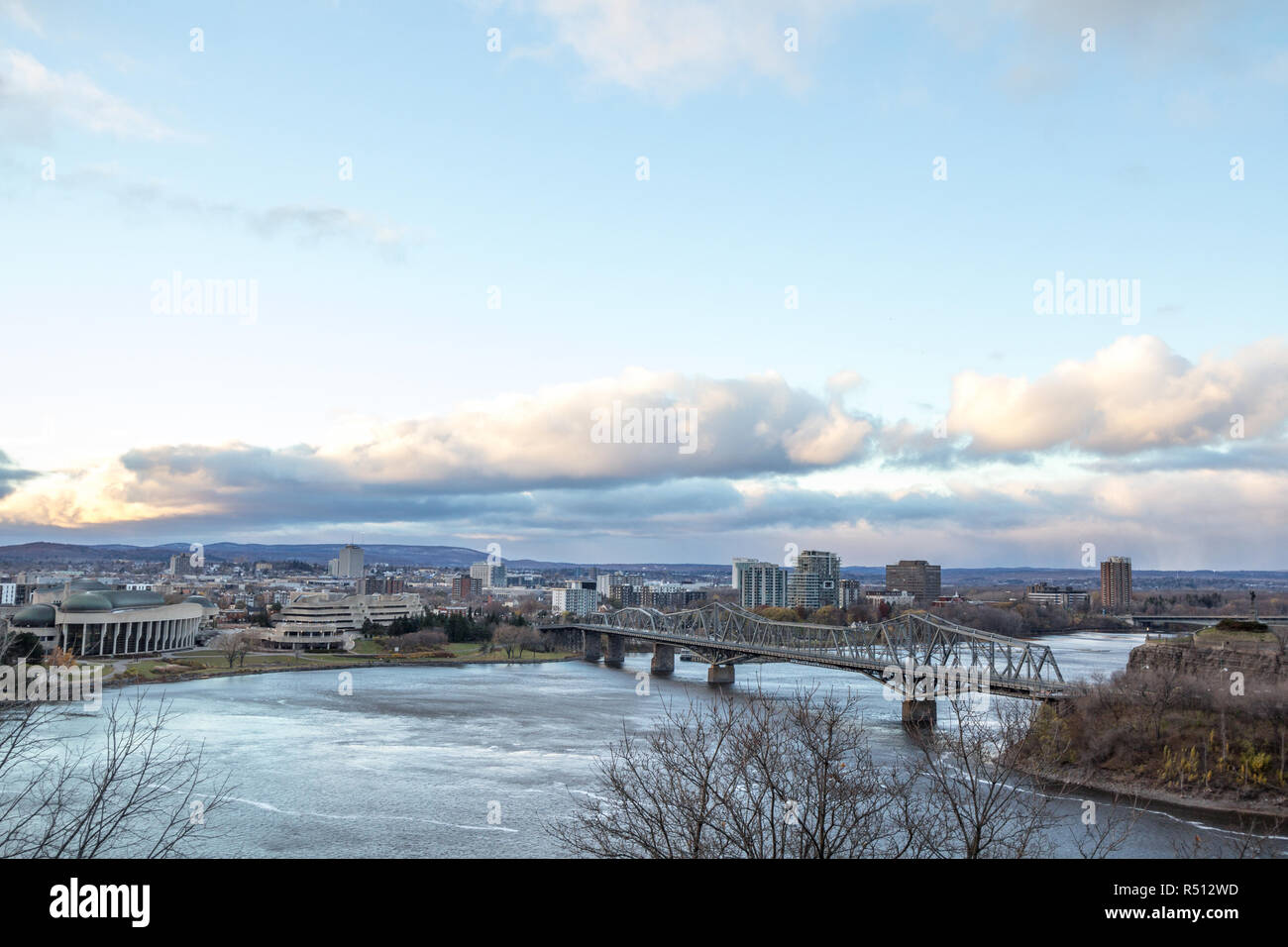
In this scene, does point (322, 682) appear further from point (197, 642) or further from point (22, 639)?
point (197, 642)

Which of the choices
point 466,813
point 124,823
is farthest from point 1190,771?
point 124,823

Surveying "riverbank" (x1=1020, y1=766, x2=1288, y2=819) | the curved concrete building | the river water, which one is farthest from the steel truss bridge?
the curved concrete building

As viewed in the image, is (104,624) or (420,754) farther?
(104,624)

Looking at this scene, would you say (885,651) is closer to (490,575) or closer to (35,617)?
(35,617)

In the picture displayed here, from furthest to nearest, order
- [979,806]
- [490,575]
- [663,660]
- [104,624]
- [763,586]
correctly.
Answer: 1. [490,575]
2. [763,586]
3. [663,660]
4. [104,624]
5. [979,806]

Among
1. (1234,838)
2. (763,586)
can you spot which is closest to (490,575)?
(763,586)

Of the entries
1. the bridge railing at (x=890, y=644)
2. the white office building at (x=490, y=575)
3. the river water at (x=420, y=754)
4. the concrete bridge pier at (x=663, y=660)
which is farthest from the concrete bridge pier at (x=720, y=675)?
the white office building at (x=490, y=575)

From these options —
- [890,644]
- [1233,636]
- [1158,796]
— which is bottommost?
[1158,796]
